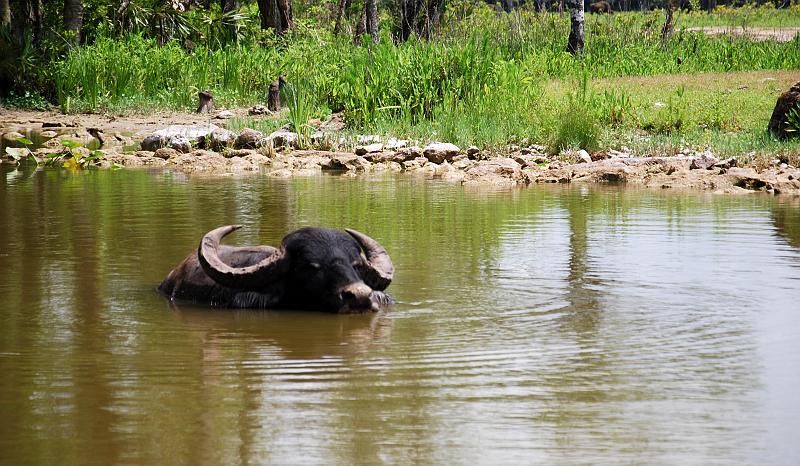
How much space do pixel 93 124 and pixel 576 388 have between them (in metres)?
19.0

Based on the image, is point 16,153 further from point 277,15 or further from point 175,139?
point 277,15

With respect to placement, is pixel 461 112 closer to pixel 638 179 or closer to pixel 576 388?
pixel 638 179

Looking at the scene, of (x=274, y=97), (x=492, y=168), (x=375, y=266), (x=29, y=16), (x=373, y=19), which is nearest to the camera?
(x=375, y=266)

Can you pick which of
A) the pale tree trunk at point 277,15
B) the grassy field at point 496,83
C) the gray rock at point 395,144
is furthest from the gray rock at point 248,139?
the pale tree trunk at point 277,15

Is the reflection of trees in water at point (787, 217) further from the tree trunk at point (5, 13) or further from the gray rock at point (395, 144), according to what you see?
the tree trunk at point (5, 13)

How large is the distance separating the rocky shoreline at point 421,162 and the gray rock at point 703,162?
0.5 inches

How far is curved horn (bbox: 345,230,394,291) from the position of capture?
278 inches

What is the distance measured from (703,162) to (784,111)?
7.70ft

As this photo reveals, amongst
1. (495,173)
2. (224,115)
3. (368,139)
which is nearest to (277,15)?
(224,115)

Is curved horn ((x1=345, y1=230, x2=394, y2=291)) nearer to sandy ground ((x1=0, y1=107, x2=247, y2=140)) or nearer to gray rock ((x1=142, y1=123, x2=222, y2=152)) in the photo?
gray rock ((x1=142, y1=123, x2=222, y2=152))

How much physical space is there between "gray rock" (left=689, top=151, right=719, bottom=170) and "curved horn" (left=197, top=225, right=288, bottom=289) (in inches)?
340

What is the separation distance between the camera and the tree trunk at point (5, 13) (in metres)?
25.9

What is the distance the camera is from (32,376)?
532 centimetres

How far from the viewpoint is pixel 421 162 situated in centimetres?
1627
